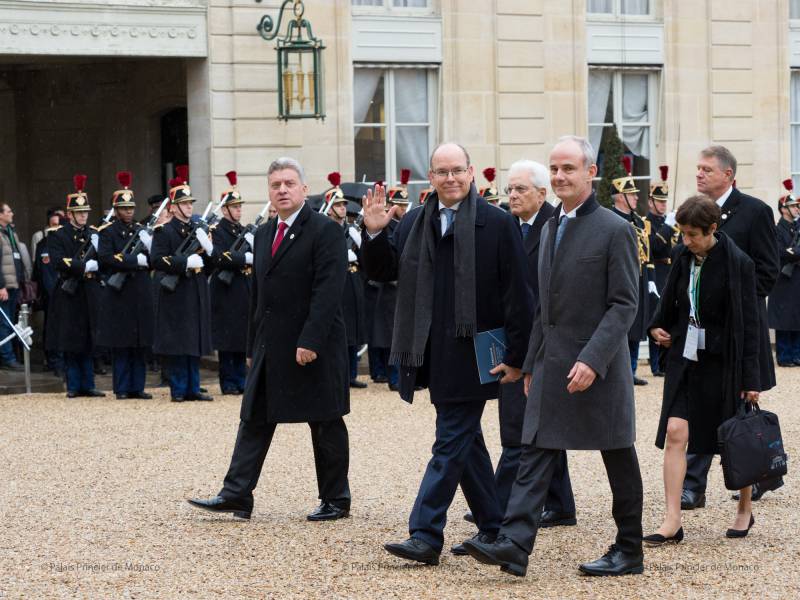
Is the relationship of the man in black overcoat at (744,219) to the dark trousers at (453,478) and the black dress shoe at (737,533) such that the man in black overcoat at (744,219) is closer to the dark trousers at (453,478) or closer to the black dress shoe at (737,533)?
the black dress shoe at (737,533)

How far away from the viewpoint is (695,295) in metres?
7.30

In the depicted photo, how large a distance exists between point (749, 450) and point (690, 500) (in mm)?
1067

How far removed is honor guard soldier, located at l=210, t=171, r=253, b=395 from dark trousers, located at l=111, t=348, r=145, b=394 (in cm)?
71

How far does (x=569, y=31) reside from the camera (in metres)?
19.9

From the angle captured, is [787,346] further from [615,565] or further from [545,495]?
[545,495]

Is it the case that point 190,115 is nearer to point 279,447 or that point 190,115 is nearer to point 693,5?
point 693,5

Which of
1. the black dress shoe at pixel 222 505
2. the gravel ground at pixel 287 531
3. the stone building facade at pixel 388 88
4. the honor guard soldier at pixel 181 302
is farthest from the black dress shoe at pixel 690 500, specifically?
the stone building facade at pixel 388 88

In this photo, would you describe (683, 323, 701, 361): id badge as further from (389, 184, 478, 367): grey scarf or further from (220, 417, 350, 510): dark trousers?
(220, 417, 350, 510): dark trousers

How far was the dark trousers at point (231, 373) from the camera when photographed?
1421cm

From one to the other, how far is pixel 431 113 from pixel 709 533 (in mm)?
12386

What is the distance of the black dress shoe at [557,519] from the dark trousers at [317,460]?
1.03 m

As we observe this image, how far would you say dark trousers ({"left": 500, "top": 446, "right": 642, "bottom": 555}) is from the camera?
6324 millimetres

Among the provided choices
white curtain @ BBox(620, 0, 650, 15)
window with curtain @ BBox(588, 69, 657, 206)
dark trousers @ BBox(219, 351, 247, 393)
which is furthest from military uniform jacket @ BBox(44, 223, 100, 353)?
white curtain @ BBox(620, 0, 650, 15)

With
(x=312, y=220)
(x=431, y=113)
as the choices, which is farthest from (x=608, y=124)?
(x=312, y=220)
